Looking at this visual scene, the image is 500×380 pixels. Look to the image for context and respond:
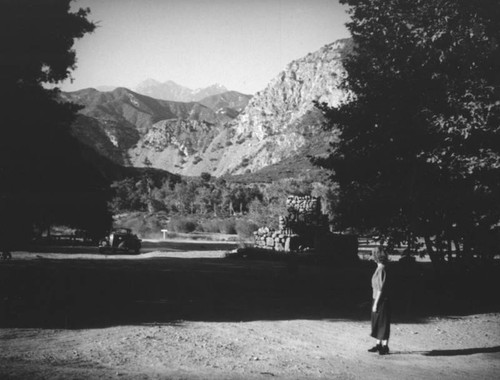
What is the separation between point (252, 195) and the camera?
264 ft

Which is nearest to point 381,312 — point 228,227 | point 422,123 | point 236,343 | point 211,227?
point 236,343

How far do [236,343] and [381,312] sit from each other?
2681 mm

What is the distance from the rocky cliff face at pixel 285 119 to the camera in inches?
5792

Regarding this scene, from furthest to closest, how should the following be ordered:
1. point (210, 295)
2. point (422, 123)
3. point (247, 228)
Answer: point (247, 228)
point (210, 295)
point (422, 123)

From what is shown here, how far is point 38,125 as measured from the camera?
10.3 m

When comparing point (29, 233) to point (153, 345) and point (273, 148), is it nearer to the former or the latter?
point (153, 345)

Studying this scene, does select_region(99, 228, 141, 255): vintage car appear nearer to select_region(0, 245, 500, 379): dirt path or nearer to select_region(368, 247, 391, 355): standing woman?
select_region(0, 245, 500, 379): dirt path

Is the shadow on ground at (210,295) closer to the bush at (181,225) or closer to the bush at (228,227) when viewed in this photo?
the bush at (228,227)

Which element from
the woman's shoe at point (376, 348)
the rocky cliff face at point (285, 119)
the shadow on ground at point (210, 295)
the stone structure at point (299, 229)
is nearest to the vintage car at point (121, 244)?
the shadow on ground at point (210, 295)

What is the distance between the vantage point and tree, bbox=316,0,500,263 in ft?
35.0

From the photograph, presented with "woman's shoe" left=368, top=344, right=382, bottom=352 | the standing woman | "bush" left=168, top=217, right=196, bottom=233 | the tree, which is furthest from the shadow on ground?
"bush" left=168, top=217, right=196, bottom=233

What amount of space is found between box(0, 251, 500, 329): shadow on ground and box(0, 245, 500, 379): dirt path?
87mm

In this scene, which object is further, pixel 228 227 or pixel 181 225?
pixel 181 225

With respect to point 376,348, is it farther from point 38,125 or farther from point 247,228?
point 247,228
